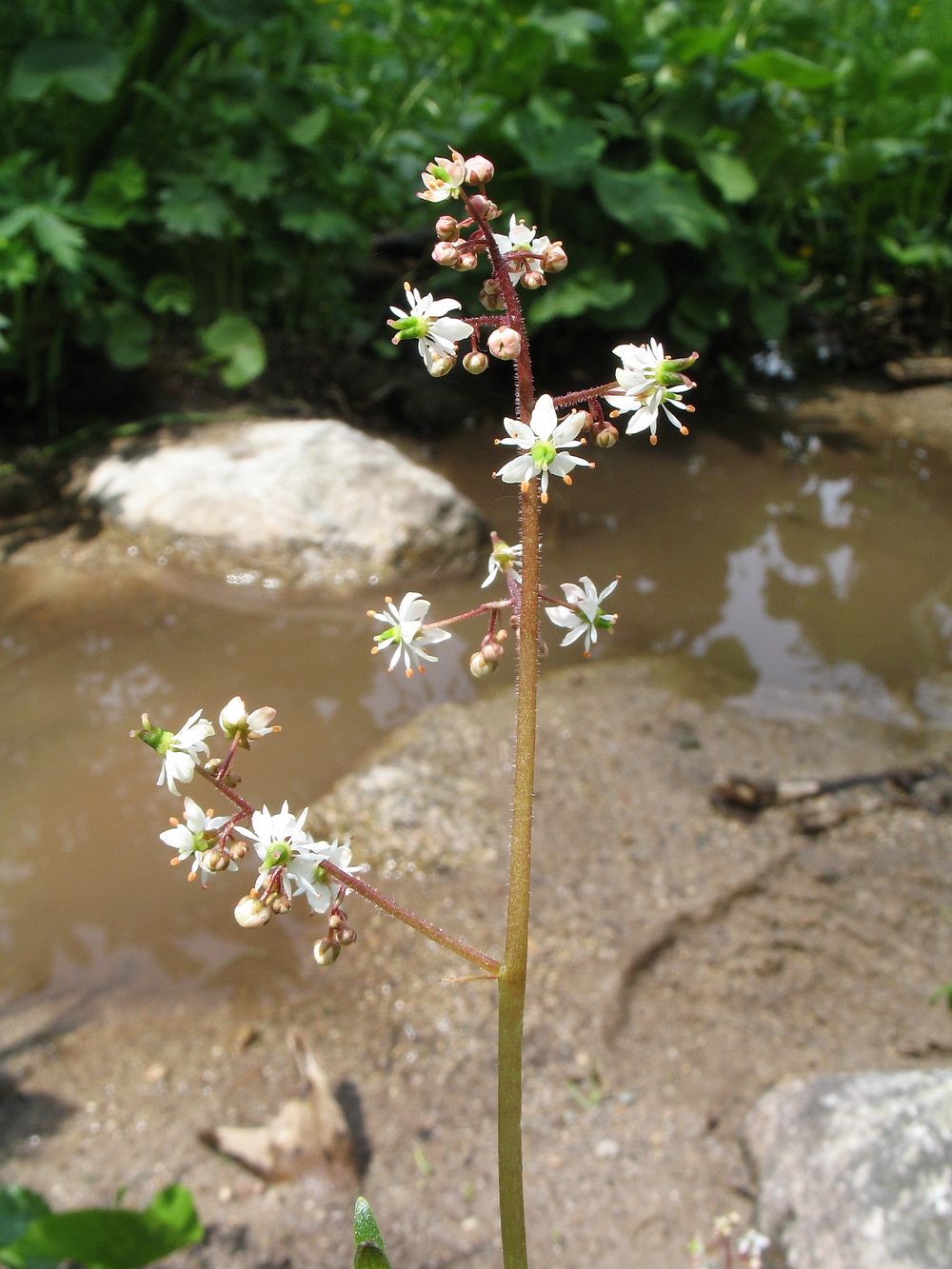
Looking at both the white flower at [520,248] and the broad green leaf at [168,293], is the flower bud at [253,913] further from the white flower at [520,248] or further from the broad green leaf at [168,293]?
the broad green leaf at [168,293]

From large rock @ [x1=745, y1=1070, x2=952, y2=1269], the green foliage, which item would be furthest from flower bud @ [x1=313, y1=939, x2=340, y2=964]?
large rock @ [x1=745, y1=1070, x2=952, y2=1269]

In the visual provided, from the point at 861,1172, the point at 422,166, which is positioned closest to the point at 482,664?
the point at 861,1172

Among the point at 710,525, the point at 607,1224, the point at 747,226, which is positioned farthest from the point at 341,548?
the point at 747,226

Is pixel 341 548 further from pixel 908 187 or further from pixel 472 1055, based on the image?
pixel 908 187

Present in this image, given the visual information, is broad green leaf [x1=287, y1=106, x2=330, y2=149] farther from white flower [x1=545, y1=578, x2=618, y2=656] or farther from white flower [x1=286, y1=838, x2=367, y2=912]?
white flower [x1=286, y1=838, x2=367, y2=912]

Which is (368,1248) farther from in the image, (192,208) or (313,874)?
(192,208)

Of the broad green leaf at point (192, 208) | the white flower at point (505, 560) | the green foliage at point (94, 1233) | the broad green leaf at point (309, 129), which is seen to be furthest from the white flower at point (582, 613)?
the broad green leaf at point (309, 129)

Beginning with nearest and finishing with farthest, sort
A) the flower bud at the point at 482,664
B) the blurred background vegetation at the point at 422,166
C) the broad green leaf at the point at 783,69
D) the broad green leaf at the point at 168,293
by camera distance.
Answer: the flower bud at the point at 482,664
the blurred background vegetation at the point at 422,166
the broad green leaf at the point at 168,293
the broad green leaf at the point at 783,69
